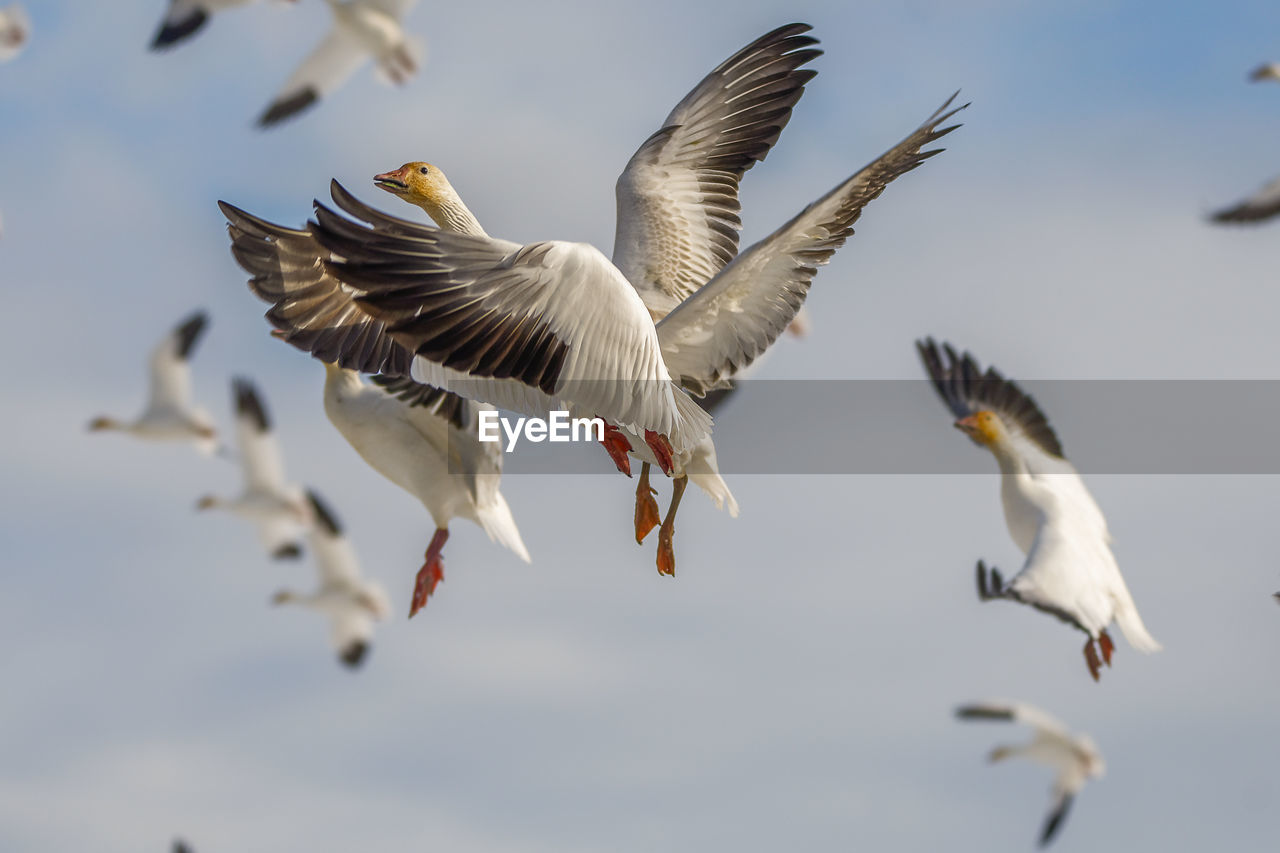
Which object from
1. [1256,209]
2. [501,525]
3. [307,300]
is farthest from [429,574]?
[1256,209]

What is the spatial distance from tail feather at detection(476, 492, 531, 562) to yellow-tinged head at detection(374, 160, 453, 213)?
3.54m

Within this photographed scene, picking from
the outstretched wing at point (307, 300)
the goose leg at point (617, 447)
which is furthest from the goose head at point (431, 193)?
the goose leg at point (617, 447)

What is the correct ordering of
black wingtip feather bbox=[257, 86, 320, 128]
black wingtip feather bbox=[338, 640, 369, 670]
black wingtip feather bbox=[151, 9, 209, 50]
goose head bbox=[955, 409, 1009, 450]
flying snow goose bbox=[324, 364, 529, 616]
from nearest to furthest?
flying snow goose bbox=[324, 364, 529, 616] < black wingtip feather bbox=[338, 640, 369, 670] < black wingtip feather bbox=[151, 9, 209, 50] < goose head bbox=[955, 409, 1009, 450] < black wingtip feather bbox=[257, 86, 320, 128]

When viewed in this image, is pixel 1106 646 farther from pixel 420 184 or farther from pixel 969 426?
pixel 420 184

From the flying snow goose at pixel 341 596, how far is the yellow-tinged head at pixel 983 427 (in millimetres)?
Answer: 5545

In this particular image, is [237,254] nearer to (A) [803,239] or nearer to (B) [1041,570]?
(A) [803,239]

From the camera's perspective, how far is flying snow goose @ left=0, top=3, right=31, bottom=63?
54.9ft

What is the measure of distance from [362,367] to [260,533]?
4.46m

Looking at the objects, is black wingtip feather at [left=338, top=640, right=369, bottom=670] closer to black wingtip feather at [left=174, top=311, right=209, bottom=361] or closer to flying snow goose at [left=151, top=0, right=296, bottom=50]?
black wingtip feather at [left=174, top=311, right=209, bottom=361]

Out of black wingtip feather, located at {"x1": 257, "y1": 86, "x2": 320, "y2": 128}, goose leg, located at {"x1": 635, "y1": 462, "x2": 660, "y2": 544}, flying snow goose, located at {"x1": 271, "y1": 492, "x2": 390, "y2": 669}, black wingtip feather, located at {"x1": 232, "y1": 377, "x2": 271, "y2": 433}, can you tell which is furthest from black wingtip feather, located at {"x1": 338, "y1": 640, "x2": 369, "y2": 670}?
black wingtip feather, located at {"x1": 257, "y1": 86, "x2": 320, "y2": 128}

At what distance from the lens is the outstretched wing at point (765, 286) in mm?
10414

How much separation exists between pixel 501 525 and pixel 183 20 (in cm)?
539

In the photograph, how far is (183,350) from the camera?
1600 cm

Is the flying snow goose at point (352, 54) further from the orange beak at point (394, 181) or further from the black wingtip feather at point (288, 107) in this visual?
the orange beak at point (394, 181)
